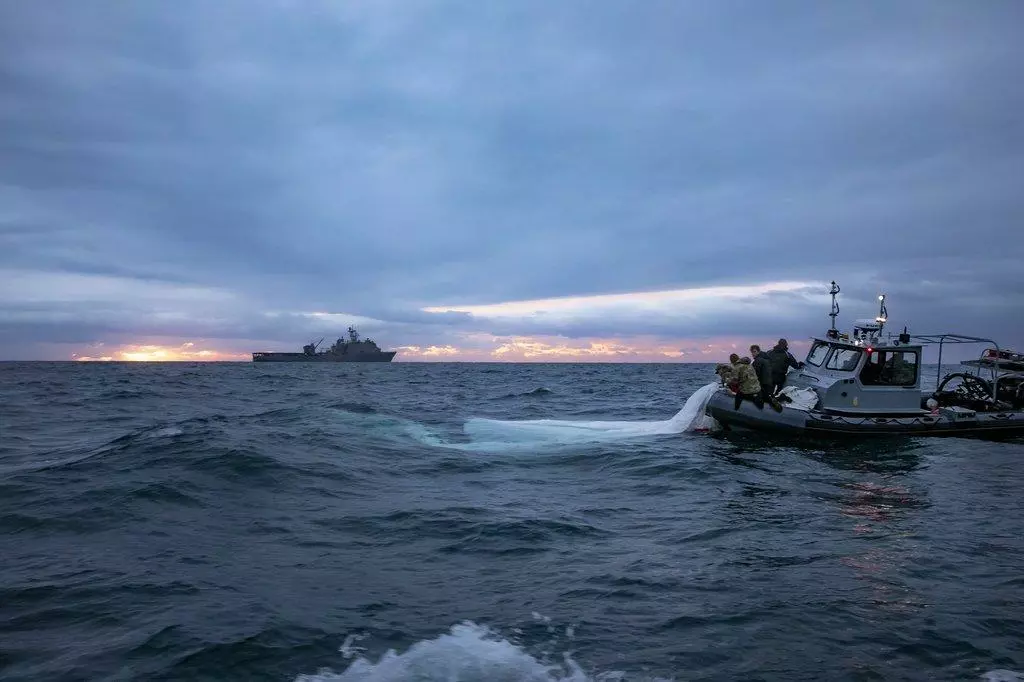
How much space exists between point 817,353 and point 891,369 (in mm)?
2265

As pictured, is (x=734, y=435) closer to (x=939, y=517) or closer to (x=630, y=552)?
(x=939, y=517)

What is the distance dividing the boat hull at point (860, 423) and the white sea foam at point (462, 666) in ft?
48.1

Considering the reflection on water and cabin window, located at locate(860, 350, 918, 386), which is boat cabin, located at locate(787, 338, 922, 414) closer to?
cabin window, located at locate(860, 350, 918, 386)

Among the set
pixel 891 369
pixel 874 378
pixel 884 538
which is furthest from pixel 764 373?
pixel 884 538

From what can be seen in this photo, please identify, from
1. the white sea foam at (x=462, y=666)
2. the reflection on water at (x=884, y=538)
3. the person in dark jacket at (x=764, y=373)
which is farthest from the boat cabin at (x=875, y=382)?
the white sea foam at (x=462, y=666)

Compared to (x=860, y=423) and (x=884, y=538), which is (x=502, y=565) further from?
(x=860, y=423)

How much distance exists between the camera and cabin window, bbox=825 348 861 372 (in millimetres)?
19484

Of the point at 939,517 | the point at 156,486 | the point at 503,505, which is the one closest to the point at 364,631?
the point at 503,505

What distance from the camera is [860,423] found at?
18141 mm

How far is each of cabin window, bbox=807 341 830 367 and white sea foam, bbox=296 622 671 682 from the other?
58.9 feet

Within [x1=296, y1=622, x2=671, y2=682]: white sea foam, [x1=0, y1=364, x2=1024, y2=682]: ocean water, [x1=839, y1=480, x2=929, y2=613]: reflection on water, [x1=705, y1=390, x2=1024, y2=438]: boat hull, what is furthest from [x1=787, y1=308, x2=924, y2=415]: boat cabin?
[x1=296, y1=622, x2=671, y2=682]: white sea foam

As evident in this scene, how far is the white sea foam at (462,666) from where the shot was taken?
5383 mm

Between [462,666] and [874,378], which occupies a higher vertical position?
[874,378]

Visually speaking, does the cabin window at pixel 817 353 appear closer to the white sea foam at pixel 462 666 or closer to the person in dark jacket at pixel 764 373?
the person in dark jacket at pixel 764 373
